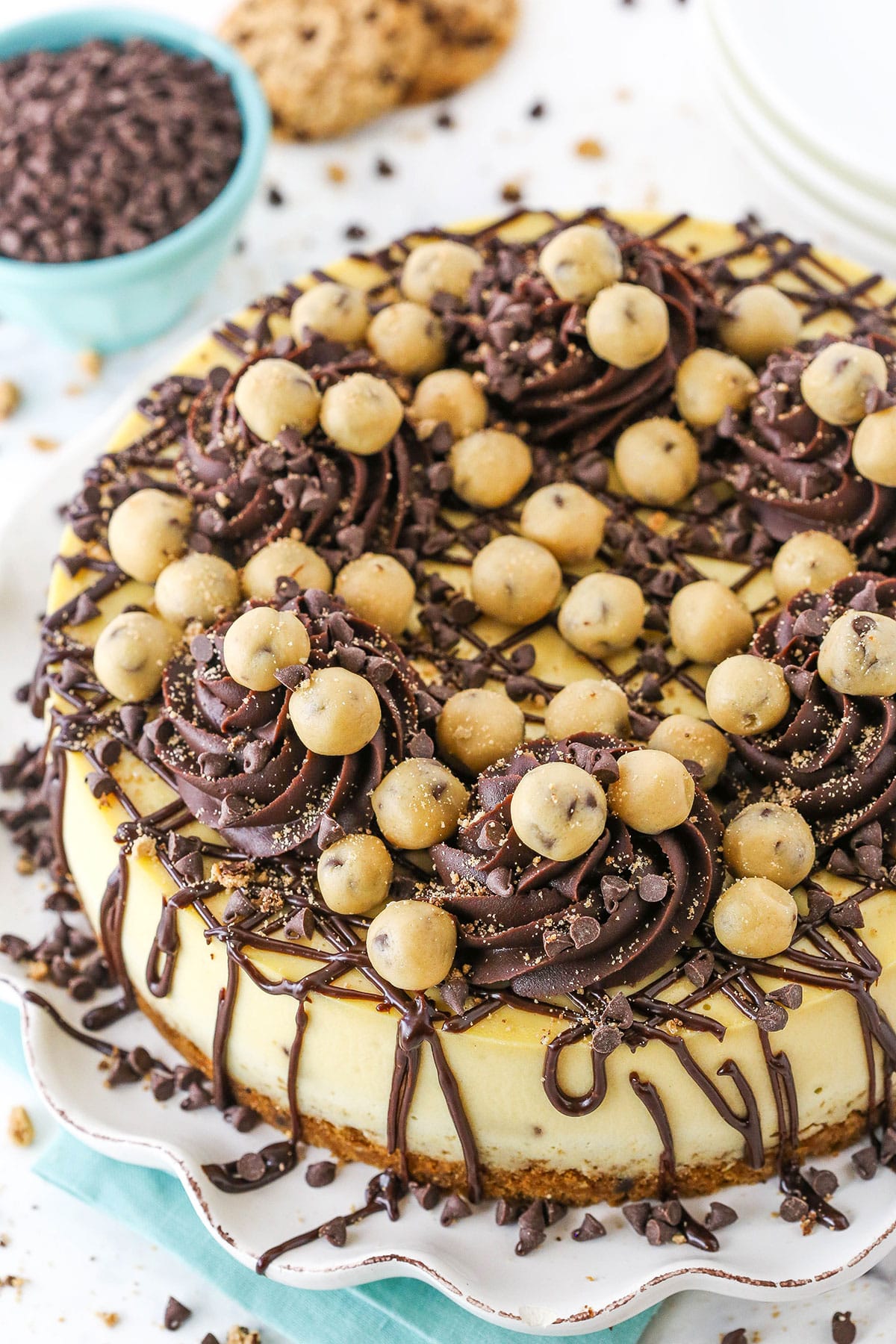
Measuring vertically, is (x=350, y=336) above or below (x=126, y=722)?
above

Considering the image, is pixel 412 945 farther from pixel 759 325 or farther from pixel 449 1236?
pixel 759 325

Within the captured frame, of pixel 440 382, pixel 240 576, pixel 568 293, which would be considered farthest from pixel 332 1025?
pixel 568 293

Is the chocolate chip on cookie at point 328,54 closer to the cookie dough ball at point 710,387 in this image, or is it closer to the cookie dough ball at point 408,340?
the cookie dough ball at point 408,340

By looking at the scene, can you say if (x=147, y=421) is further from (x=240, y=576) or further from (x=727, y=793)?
(x=727, y=793)

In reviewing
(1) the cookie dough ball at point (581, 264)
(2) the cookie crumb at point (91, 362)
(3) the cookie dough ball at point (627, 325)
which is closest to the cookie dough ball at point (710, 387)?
(3) the cookie dough ball at point (627, 325)

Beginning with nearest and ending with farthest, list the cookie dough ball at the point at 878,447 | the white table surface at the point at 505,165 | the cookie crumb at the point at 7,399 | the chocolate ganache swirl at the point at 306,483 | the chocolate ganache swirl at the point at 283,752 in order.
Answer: the chocolate ganache swirl at the point at 283,752
the cookie dough ball at the point at 878,447
the chocolate ganache swirl at the point at 306,483
the cookie crumb at the point at 7,399
the white table surface at the point at 505,165

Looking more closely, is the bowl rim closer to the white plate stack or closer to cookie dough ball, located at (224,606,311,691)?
the white plate stack
